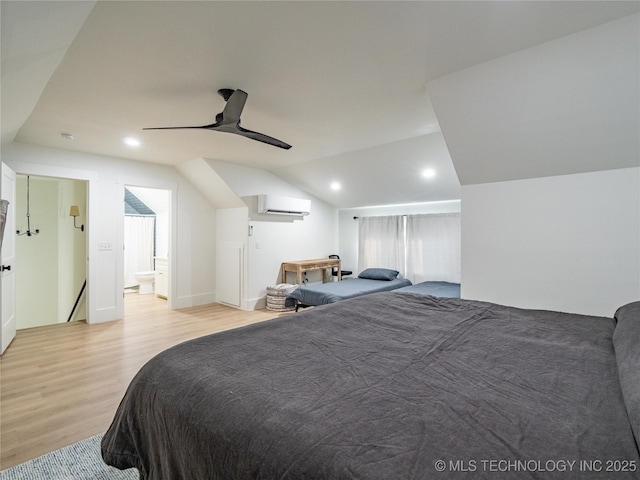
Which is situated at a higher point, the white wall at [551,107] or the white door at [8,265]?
the white wall at [551,107]

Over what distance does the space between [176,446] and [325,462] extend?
59 cm

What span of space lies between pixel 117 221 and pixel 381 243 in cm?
458

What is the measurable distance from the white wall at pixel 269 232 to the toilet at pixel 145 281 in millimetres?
2993

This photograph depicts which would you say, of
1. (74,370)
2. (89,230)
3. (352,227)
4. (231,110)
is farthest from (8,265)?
(352,227)

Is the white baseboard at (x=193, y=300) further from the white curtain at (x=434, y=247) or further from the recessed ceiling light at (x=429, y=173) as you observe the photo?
the recessed ceiling light at (x=429, y=173)

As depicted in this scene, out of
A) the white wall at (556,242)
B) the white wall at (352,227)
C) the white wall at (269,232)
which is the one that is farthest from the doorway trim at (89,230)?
the white wall at (556,242)

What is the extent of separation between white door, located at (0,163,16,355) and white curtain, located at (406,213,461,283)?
223 inches

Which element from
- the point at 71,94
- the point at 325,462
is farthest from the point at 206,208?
the point at 325,462

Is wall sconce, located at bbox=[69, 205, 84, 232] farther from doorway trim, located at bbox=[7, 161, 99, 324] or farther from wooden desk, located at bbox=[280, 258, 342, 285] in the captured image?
wooden desk, located at bbox=[280, 258, 342, 285]

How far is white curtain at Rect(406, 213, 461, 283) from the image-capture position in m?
5.48

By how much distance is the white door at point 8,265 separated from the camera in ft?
10.7

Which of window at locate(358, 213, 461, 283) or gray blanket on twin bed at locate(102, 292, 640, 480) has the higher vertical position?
window at locate(358, 213, 461, 283)

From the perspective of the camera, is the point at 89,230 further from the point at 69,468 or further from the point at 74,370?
the point at 69,468

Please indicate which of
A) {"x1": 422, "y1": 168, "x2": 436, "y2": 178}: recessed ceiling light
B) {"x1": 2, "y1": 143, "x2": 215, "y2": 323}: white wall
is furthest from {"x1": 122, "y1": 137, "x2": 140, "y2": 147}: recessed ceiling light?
{"x1": 422, "y1": 168, "x2": 436, "y2": 178}: recessed ceiling light
